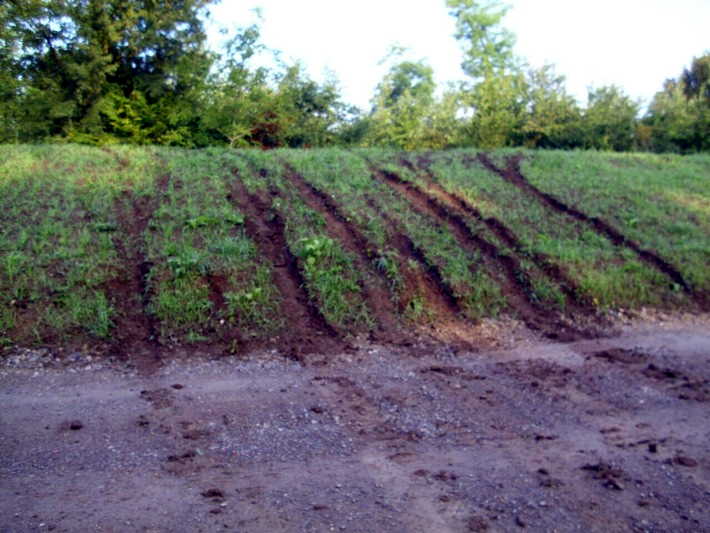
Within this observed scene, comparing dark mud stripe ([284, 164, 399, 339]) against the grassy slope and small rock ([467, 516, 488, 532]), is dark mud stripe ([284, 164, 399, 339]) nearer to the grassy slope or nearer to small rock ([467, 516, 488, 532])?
the grassy slope

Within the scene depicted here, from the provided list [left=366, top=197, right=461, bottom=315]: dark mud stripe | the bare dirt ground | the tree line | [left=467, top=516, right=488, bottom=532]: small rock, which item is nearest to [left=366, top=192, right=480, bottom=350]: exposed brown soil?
[left=366, top=197, right=461, bottom=315]: dark mud stripe

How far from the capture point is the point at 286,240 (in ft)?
27.3

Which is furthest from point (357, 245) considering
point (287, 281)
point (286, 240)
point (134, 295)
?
point (134, 295)

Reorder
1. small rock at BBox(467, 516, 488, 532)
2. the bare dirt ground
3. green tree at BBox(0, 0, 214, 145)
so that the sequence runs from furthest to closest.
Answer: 1. green tree at BBox(0, 0, 214, 145)
2. the bare dirt ground
3. small rock at BBox(467, 516, 488, 532)

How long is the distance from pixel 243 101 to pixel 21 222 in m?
10.2

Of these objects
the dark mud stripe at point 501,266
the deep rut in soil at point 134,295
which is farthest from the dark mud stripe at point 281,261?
the dark mud stripe at point 501,266

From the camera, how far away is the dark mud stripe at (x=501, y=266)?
7.39m

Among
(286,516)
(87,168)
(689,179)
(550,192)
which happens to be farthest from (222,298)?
(689,179)

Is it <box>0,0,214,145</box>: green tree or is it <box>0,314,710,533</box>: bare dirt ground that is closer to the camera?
<box>0,314,710,533</box>: bare dirt ground

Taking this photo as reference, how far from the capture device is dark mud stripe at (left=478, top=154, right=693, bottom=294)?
8930 millimetres

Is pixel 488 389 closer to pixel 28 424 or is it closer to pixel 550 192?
pixel 28 424

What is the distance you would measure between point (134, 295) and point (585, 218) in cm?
712

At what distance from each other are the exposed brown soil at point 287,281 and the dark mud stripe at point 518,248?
9.89ft

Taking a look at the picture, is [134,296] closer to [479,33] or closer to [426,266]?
[426,266]
